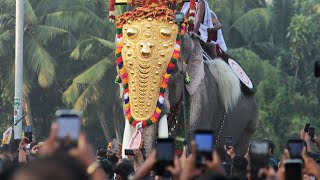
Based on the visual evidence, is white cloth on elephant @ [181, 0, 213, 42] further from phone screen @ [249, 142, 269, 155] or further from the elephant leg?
phone screen @ [249, 142, 269, 155]

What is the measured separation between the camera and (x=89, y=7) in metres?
36.8

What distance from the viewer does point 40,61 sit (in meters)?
33.2

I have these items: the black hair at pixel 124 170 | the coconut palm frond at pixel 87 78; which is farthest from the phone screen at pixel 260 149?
the coconut palm frond at pixel 87 78

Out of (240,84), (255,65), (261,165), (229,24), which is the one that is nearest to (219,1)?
(229,24)

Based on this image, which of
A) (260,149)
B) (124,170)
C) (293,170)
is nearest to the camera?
(293,170)

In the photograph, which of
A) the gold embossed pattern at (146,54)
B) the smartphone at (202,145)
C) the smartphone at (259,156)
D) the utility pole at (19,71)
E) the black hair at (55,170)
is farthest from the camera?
the utility pole at (19,71)

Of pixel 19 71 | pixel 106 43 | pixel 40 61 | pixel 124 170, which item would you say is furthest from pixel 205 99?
pixel 40 61

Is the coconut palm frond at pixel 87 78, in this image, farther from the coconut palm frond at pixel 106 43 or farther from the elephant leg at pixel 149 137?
the elephant leg at pixel 149 137

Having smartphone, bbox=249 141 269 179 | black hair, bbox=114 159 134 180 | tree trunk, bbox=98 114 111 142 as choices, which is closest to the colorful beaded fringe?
black hair, bbox=114 159 134 180

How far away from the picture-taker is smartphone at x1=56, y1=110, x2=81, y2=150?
4.75m

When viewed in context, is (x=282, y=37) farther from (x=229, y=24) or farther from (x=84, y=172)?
(x=84, y=172)

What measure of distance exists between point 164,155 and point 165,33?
273 inches

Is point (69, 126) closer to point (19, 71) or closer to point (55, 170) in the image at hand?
point (55, 170)

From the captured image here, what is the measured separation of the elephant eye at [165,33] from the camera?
1248cm
